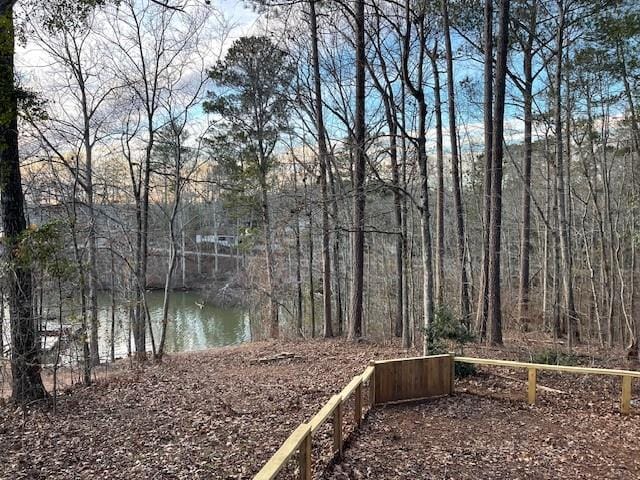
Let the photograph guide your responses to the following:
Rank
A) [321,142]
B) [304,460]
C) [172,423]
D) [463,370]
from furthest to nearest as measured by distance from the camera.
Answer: [321,142]
[463,370]
[172,423]
[304,460]

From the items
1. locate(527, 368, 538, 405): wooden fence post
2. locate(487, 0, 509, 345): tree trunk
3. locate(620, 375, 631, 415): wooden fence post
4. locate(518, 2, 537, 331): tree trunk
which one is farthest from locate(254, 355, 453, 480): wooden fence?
locate(518, 2, 537, 331): tree trunk

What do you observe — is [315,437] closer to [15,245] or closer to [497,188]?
[15,245]

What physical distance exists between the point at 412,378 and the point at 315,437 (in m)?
2.03

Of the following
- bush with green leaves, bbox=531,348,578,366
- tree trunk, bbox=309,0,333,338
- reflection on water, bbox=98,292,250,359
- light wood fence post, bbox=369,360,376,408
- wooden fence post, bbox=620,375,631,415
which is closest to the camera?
wooden fence post, bbox=620,375,631,415

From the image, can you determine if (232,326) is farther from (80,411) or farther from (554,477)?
(554,477)

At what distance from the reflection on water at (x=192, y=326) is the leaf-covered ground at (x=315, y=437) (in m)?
9.99

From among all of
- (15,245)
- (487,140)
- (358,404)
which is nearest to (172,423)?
(358,404)

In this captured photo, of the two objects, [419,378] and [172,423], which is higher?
[419,378]

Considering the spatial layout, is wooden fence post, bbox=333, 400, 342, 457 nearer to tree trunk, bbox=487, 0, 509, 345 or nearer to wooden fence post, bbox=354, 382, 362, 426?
wooden fence post, bbox=354, 382, 362, 426

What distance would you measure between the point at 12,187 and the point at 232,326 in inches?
688

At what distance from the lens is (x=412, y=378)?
611 centimetres

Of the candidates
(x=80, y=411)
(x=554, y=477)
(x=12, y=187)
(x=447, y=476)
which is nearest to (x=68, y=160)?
(x=12, y=187)

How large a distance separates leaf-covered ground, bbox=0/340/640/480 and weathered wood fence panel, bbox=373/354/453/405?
0.61 feet

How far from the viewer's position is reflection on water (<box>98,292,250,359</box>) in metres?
18.2
